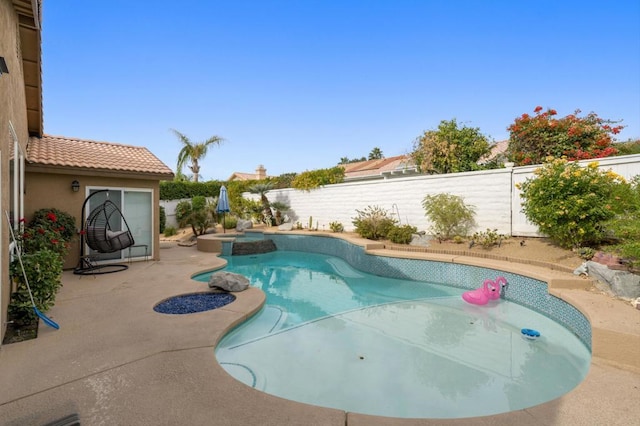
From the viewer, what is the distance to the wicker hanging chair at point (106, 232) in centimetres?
780

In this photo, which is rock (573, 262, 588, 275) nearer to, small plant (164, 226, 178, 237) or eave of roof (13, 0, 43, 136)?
eave of roof (13, 0, 43, 136)

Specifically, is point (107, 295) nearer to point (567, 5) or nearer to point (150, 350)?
point (150, 350)

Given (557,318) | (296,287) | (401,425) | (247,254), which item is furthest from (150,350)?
(247,254)

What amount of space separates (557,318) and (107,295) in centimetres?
790

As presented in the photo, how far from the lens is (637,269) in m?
5.20

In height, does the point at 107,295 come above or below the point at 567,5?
below

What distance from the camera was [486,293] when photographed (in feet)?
20.7

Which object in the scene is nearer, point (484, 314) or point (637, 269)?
point (637, 269)

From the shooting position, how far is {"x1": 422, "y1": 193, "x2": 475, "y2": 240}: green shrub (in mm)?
9945

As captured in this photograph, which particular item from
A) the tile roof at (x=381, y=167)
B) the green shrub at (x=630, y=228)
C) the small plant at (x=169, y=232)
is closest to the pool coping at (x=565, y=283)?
the green shrub at (x=630, y=228)

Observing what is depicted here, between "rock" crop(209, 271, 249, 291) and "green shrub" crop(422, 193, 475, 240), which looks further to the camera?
"green shrub" crop(422, 193, 475, 240)

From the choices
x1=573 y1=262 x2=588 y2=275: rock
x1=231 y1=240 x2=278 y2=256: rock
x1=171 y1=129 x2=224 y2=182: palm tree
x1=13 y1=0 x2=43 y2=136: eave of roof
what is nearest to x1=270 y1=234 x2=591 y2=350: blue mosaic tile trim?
x1=573 y1=262 x2=588 y2=275: rock

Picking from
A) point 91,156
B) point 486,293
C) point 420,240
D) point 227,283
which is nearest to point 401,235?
point 420,240

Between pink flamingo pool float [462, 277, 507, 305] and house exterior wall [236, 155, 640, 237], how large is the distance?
3243mm
